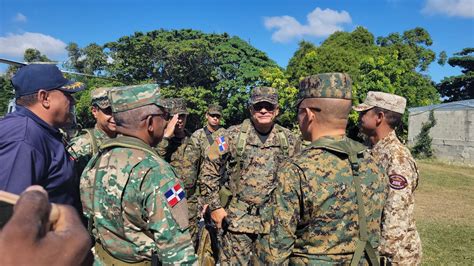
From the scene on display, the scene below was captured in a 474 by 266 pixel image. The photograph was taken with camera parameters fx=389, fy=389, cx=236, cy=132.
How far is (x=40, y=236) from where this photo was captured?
0.81 meters

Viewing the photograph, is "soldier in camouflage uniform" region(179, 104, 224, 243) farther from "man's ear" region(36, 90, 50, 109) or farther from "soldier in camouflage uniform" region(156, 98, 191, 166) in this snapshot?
"man's ear" region(36, 90, 50, 109)

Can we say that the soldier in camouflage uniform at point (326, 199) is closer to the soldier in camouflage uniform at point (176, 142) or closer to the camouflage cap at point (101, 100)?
the camouflage cap at point (101, 100)

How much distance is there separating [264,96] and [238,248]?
1762mm

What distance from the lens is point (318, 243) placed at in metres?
2.23

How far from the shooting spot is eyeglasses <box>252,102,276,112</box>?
180 inches

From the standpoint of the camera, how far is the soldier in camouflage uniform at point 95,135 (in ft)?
11.6

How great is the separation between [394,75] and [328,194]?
2455cm

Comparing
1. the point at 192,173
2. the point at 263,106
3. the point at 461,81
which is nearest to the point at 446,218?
the point at 192,173

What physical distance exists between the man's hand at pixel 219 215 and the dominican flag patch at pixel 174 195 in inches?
88.0

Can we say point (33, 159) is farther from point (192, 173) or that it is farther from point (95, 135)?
point (192, 173)

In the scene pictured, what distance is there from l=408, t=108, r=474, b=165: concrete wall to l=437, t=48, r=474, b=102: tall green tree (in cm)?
1421

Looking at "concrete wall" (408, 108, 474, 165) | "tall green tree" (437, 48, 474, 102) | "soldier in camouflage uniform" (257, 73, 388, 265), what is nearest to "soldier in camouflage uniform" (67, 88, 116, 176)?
"soldier in camouflage uniform" (257, 73, 388, 265)

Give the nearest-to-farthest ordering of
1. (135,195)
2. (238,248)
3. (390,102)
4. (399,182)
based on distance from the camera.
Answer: (135,195), (399,182), (390,102), (238,248)

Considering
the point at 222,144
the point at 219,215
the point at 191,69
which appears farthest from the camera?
the point at 191,69
